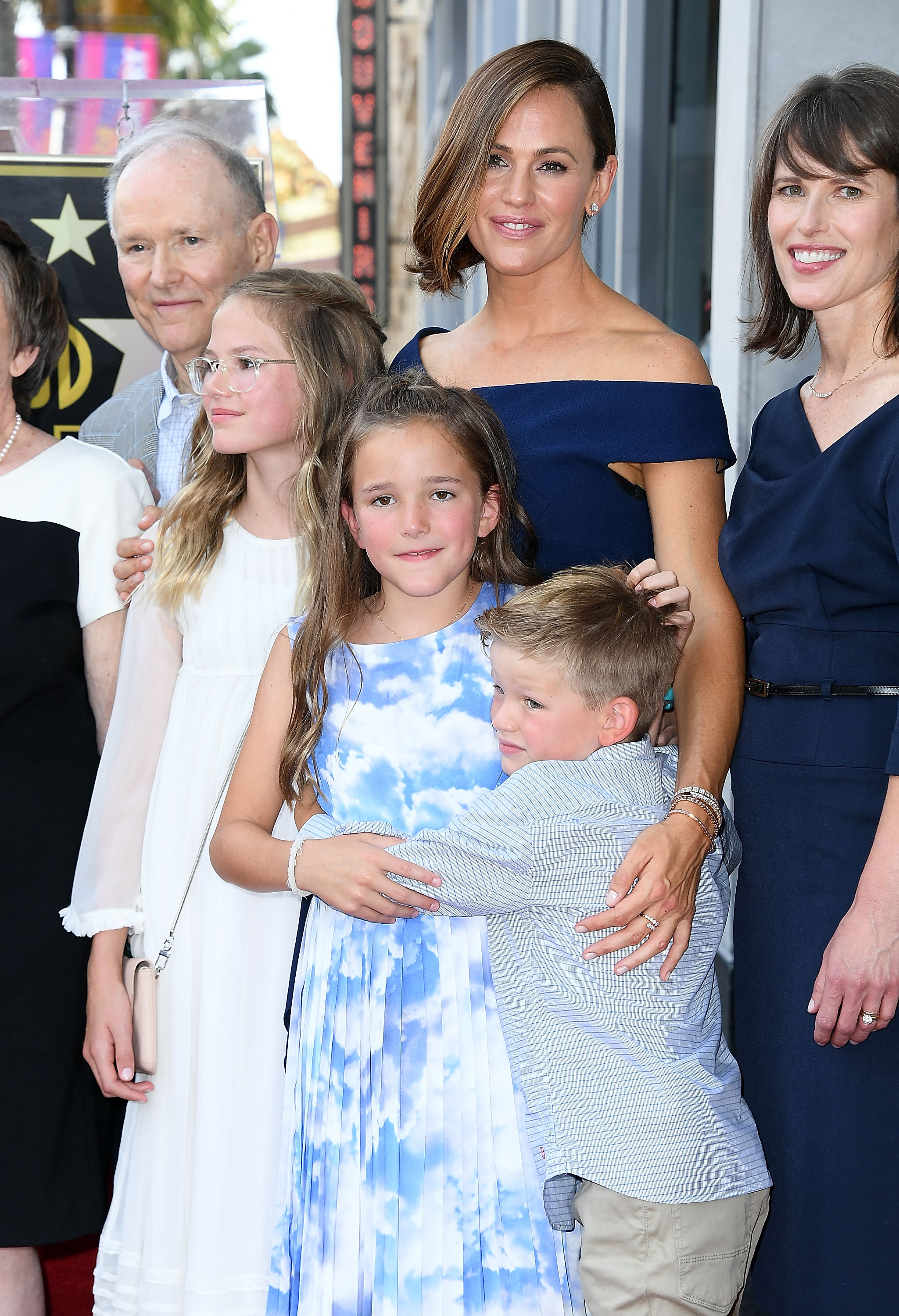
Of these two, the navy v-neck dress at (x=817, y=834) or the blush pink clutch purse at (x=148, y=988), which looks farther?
the blush pink clutch purse at (x=148, y=988)

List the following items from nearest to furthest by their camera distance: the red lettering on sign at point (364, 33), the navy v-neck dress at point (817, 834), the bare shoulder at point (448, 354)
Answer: the navy v-neck dress at point (817, 834), the bare shoulder at point (448, 354), the red lettering on sign at point (364, 33)

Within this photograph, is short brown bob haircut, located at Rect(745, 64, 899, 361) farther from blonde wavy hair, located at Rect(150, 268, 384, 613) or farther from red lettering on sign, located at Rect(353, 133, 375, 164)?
red lettering on sign, located at Rect(353, 133, 375, 164)

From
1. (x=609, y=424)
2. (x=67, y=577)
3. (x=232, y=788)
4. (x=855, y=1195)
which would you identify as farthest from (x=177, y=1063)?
(x=609, y=424)

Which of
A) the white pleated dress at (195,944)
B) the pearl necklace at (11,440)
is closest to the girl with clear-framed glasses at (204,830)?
the white pleated dress at (195,944)

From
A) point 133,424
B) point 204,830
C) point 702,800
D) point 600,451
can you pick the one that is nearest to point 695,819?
point 702,800

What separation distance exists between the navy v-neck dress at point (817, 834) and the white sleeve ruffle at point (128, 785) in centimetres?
101

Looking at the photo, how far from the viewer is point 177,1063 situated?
2223 mm

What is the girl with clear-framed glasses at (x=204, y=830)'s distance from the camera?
2170mm

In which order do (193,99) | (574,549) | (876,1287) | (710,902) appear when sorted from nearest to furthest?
(876,1287) → (710,902) → (574,549) → (193,99)

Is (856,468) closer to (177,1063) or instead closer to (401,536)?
(401,536)

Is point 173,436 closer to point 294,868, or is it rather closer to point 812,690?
point 294,868

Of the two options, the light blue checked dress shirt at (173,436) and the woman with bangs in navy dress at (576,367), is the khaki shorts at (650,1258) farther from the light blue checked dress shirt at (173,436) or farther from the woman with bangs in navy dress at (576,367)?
the light blue checked dress shirt at (173,436)

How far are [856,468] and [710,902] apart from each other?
0.67 metres

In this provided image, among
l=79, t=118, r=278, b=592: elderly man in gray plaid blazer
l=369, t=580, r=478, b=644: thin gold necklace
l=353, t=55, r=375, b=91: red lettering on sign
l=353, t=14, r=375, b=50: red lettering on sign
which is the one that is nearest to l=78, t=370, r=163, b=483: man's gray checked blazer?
l=79, t=118, r=278, b=592: elderly man in gray plaid blazer
